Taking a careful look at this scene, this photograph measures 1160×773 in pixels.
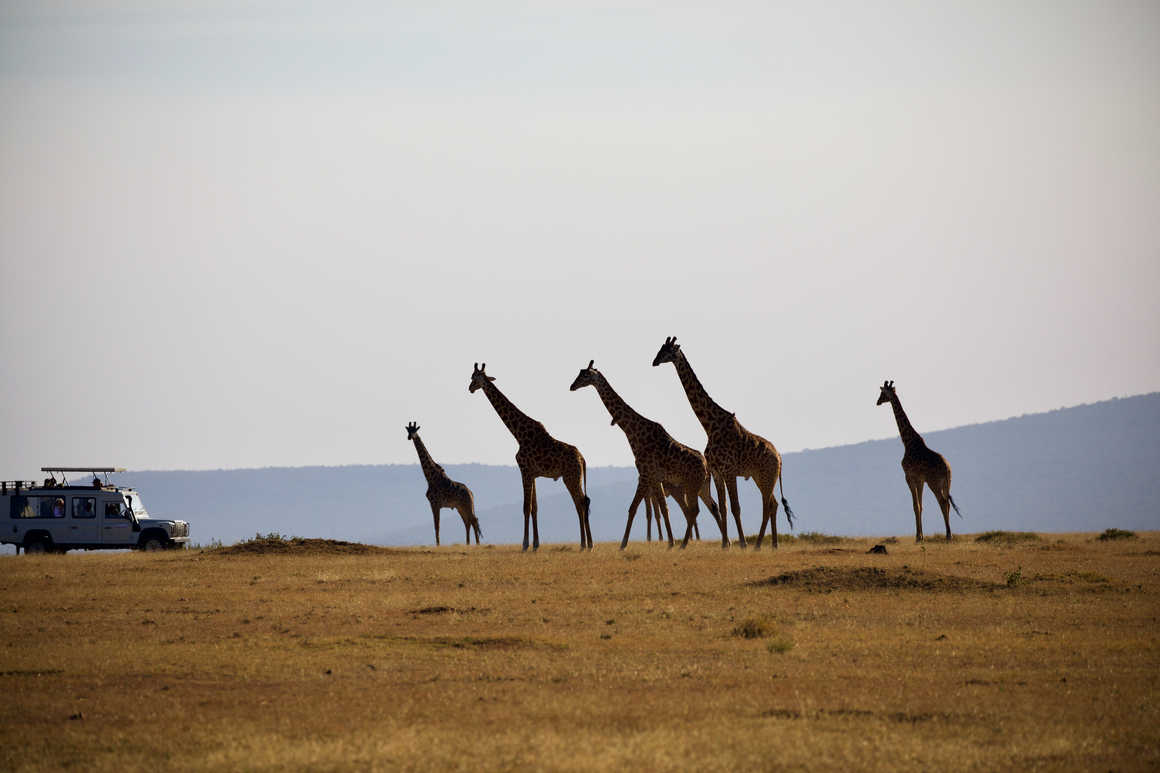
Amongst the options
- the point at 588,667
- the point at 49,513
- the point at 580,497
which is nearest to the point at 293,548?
the point at 580,497

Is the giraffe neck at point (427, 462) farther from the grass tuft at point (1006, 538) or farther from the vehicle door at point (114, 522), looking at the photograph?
the grass tuft at point (1006, 538)

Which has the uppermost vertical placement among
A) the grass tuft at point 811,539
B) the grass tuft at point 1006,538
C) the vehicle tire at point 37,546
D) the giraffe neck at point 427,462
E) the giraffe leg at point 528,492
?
the giraffe neck at point 427,462

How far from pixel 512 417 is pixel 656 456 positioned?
15.1 feet

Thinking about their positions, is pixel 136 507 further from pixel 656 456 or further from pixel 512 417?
pixel 656 456

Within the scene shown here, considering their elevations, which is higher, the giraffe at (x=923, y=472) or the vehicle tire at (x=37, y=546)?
the giraffe at (x=923, y=472)

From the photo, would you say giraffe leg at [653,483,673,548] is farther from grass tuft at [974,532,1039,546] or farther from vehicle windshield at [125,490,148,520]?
vehicle windshield at [125,490,148,520]

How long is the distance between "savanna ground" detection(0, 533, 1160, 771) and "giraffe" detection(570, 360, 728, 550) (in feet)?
14.4

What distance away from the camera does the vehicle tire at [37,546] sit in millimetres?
40000

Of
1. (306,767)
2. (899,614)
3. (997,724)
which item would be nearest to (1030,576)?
(899,614)

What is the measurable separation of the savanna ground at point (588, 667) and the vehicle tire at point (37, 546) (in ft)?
29.9

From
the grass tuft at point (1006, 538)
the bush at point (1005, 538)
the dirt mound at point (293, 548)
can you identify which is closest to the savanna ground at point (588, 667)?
the dirt mound at point (293, 548)

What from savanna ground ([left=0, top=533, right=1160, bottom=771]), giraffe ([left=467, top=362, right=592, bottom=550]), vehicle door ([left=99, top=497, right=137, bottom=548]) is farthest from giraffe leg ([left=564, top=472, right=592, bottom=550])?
vehicle door ([left=99, top=497, right=137, bottom=548])

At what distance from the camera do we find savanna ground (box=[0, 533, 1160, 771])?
45.4ft

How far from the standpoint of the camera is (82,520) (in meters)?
40.5
